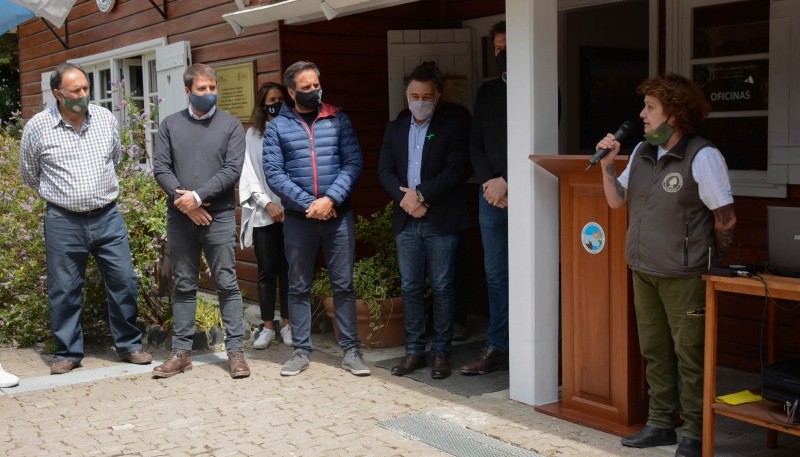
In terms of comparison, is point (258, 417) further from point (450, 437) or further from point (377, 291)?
point (377, 291)

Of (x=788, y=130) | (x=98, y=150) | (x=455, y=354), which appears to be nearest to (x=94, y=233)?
(x=98, y=150)

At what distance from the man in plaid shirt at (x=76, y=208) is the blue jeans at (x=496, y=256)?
2.39 m

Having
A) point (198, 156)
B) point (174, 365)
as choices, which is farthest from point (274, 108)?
point (174, 365)

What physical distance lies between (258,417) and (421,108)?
2060 mm

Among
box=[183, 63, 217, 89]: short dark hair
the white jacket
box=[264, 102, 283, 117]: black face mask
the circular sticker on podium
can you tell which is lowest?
the circular sticker on podium

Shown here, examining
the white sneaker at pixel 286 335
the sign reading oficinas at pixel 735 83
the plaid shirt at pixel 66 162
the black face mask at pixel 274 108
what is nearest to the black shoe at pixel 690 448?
the sign reading oficinas at pixel 735 83

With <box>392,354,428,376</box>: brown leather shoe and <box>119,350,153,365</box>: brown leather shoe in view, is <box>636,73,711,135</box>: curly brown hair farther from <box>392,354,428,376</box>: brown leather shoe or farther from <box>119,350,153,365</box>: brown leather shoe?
<box>119,350,153,365</box>: brown leather shoe

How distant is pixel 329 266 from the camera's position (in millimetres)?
5898

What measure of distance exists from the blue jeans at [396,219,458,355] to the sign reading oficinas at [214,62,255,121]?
8.71ft

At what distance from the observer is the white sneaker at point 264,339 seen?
21.5ft

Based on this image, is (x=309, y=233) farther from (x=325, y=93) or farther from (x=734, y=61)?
(x=734, y=61)

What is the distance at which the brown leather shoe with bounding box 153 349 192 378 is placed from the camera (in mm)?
5859

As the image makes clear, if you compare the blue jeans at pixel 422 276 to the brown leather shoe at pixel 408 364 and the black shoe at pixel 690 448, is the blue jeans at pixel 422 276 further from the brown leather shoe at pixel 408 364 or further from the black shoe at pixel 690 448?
the black shoe at pixel 690 448

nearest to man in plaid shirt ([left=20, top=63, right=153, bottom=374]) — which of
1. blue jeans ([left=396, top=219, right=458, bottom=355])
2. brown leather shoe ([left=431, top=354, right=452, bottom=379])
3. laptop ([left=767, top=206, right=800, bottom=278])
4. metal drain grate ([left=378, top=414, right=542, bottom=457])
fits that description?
blue jeans ([left=396, top=219, right=458, bottom=355])
